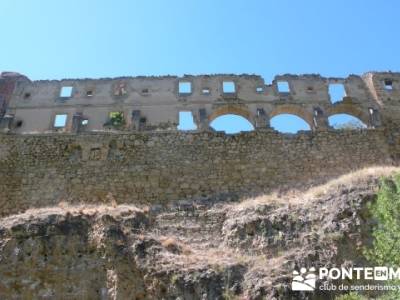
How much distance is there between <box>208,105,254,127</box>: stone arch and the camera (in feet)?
91.9

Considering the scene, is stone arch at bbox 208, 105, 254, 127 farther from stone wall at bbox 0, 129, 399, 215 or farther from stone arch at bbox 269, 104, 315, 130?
stone wall at bbox 0, 129, 399, 215

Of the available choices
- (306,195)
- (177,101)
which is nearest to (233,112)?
(177,101)

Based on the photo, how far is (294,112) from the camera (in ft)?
94.0

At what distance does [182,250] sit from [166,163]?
719cm

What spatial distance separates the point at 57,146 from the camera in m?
24.7

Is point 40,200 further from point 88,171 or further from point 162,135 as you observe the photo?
point 162,135

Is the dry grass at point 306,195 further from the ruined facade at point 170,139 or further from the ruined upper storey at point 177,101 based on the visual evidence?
the ruined upper storey at point 177,101

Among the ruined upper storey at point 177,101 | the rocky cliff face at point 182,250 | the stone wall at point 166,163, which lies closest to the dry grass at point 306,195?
the rocky cliff face at point 182,250

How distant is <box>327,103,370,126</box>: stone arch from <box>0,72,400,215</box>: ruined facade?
51mm

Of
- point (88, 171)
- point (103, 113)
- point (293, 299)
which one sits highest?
point (103, 113)

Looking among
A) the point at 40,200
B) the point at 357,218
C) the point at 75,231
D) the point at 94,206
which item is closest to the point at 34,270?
the point at 75,231

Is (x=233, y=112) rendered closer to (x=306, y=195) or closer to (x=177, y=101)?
(x=177, y=101)

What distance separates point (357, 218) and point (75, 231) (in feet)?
28.6

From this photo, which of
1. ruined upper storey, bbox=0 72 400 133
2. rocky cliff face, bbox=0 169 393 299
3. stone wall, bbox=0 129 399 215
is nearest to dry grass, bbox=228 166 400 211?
rocky cliff face, bbox=0 169 393 299
